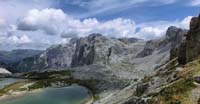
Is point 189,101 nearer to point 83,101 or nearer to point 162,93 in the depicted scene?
point 162,93

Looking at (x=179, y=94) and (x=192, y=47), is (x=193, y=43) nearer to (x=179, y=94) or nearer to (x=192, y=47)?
(x=192, y=47)

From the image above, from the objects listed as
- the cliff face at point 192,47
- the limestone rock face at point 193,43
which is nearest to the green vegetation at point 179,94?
the limestone rock face at point 193,43

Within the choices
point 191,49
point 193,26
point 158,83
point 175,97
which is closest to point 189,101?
point 175,97

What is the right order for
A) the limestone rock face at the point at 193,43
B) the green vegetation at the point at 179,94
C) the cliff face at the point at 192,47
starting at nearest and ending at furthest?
the green vegetation at the point at 179,94 < the limestone rock face at the point at 193,43 < the cliff face at the point at 192,47

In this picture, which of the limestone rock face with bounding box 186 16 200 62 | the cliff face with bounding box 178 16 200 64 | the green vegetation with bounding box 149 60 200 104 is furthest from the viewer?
the cliff face with bounding box 178 16 200 64

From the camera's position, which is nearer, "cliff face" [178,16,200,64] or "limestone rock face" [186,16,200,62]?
"limestone rock face" [186,16,200,62]

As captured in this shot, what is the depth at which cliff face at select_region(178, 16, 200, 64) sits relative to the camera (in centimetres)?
7289

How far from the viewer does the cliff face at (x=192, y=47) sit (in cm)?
7289

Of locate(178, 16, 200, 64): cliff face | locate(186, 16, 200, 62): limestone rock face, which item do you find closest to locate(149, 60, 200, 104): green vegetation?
locate(186, 16, 200, 62): limestone rock face

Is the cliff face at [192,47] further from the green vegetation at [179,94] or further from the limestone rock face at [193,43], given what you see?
the green vegetation at [179,94]

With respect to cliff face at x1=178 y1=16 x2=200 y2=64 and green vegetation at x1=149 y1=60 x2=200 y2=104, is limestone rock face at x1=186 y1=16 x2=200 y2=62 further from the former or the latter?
green vegetation at x1=149 y1=60 x2=200 y2=104

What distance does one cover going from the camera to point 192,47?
74250 millimetres

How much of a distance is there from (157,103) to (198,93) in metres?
4.98

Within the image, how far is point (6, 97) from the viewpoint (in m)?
194
